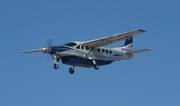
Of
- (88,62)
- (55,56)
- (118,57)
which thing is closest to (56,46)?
(55,56)

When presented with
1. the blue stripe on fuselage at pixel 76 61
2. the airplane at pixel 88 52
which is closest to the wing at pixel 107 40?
the airplane at pixel 88 52

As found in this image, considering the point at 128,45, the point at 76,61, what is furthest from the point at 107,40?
the point at 128,45

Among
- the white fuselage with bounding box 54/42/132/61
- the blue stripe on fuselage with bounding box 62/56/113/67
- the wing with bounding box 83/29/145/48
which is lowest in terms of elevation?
the blue stripe on fuselage with bounding box 62/56/113/67

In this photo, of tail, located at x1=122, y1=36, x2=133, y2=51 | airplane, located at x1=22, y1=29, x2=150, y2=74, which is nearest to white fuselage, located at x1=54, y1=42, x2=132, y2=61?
airplane, located at x1=22, y1=29, x2=150, y2=74

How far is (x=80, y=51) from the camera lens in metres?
70.4

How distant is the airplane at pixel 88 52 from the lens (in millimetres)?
68125

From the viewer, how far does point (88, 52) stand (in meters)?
71.3

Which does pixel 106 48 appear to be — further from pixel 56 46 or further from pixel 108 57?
pixel 56 46

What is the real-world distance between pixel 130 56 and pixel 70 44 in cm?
1109

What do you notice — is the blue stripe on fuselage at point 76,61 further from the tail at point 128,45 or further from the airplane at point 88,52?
the tail at point 128,45

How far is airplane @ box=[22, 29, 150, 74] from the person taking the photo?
6812 centimetres

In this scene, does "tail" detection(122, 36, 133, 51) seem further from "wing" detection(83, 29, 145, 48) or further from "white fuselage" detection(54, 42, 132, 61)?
"wing" detection(83, 29, 145, 48)

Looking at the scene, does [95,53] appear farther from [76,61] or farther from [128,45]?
[128,45]

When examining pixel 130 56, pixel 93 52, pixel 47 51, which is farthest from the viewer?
pixel 130 56
